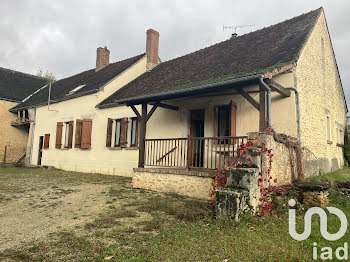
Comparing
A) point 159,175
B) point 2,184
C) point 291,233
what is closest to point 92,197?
point 159,175

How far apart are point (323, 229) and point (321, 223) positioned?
388 millimetres

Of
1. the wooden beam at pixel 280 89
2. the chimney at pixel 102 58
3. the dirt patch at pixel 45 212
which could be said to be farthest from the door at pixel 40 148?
the wooden beam at pixel 280 89

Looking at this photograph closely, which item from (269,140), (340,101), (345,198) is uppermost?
(340,101)

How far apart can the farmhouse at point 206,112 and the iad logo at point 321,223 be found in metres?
1.01

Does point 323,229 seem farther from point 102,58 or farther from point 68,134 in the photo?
point 102,58

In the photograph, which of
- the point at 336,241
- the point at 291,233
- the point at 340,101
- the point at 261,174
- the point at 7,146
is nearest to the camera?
the point at 336,241

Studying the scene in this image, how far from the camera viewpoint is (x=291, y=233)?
13.8 feet

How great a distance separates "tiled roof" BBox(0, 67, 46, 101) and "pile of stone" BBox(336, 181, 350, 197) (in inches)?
830

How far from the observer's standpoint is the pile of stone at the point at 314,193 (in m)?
5.55

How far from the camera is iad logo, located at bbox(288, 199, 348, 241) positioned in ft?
13.4

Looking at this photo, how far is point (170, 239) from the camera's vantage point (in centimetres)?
392

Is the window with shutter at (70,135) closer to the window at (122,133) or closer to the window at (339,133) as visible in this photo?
the window at (122,133)

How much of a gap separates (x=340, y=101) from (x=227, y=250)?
12.5m

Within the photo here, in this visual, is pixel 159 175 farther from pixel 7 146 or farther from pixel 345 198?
pixel 7 146
